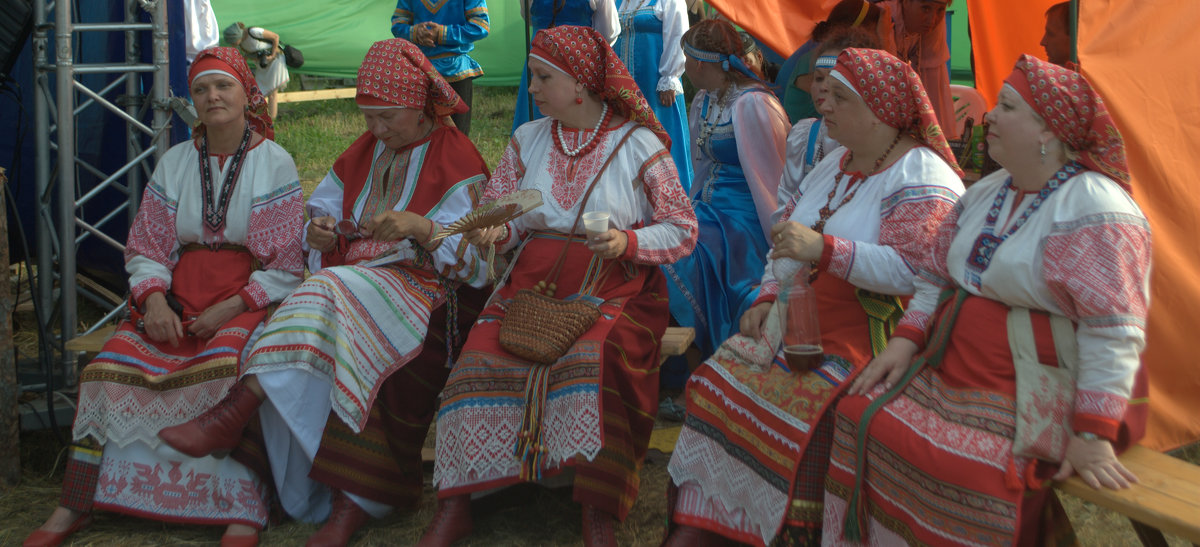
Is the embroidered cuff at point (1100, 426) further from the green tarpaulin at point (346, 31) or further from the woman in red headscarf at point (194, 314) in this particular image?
the green tarpaulin at point (346, 31)

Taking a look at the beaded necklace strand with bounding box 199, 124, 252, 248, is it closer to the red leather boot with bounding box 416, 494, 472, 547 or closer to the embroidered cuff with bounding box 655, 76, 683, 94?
the red leather boot with bounding box 416, 494, 472, 547

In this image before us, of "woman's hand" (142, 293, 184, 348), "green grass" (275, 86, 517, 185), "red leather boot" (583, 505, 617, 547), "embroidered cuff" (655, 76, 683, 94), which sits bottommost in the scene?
"green grass" (275, 86, 517, 185)

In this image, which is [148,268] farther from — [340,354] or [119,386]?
[340,354]

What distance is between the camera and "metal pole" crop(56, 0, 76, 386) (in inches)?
160

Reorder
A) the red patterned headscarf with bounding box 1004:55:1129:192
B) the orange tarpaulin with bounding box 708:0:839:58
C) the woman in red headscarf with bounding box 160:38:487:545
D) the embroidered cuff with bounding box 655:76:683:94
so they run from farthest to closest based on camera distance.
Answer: the embroidered cuff with bounding box 655:76:683:94 < the orange tarpaulin with bounding box 708:0:839:58 < the woman in red headscarf with bounding box 160:38:487:545 < the red patterned headscarf with bounding box 1004:55:1129:192

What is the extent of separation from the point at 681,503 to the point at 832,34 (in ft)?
6.43

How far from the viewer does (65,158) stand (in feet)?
13.4

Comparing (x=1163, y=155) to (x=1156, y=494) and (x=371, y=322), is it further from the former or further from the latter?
(x=371, y=322)

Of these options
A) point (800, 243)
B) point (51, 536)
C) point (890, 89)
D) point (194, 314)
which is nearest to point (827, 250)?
point (800, 243)

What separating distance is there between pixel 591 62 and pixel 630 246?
0.66m

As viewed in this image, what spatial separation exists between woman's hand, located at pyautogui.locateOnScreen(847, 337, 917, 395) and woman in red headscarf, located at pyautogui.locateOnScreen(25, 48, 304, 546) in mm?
2109

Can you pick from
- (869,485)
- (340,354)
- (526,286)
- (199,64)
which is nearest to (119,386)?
(340,354)

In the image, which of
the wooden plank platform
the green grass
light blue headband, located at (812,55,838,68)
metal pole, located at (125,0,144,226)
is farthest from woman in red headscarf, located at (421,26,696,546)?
the green grass

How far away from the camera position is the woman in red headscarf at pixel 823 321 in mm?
2820
